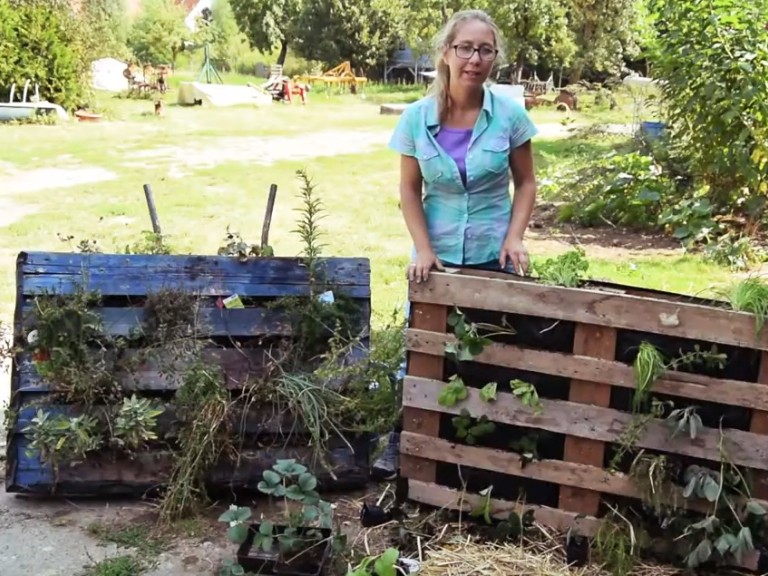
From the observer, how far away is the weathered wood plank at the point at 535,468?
9.14 feet

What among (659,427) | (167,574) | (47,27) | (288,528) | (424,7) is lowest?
(167,574)

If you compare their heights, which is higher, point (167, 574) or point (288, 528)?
point (288, 528)

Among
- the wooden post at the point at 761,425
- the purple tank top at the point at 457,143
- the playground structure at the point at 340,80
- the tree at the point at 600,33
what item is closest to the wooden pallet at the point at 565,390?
the wooden post at the point at 761,425

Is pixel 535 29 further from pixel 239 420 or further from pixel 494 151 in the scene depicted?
pixel 239 420

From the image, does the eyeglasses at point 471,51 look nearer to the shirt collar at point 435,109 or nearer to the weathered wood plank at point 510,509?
the shirt collar at point 435,109

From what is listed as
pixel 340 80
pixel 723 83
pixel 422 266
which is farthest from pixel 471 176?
pixel 340 80

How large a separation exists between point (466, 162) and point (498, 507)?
47.9 inches

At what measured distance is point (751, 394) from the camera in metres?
2.63

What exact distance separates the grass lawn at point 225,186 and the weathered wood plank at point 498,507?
6.40 ft

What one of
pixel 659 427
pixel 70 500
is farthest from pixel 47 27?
pixel 659 427

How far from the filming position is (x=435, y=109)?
3.08 meters

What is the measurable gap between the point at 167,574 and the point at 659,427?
1.70 m

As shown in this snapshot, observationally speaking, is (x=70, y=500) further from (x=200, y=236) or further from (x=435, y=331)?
(x=200, y=236)

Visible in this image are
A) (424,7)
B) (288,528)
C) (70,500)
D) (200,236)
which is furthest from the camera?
(424,7)
